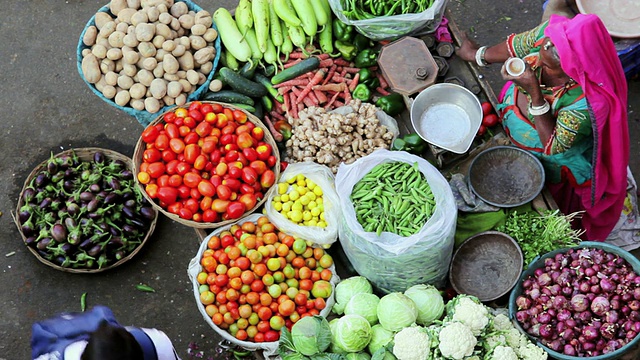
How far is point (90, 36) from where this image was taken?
139 inches

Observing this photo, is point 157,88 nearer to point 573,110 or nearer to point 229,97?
point 229,97

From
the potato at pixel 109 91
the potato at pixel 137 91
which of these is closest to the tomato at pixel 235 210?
the potato at pixel 137 91

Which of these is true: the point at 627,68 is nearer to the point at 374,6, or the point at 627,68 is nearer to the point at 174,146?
the point at 374,6

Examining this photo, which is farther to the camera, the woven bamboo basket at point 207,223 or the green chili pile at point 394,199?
the woven bamboo basket at point 207,223

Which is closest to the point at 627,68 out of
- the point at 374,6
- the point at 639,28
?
the point at 639,28

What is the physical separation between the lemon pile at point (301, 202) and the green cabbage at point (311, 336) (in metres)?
0.59

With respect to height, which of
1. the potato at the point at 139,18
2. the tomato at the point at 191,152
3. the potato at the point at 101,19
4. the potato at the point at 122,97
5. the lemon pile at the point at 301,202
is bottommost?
the lemon pile at the point at 301,202

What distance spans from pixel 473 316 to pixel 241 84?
183 cm

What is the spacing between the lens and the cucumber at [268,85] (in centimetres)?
366

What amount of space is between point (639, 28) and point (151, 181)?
2.88 metres

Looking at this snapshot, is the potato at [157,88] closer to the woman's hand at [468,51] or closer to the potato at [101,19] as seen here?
the potato at [101,19]

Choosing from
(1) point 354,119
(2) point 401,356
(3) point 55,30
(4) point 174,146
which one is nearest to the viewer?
(2) point 401,356

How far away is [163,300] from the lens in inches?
151

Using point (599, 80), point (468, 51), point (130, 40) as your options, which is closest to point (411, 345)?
point (599, 80)
